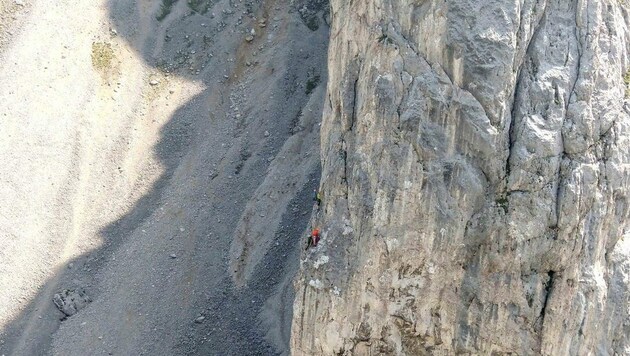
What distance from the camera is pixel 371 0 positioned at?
28969 mm

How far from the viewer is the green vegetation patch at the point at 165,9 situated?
54969 mm

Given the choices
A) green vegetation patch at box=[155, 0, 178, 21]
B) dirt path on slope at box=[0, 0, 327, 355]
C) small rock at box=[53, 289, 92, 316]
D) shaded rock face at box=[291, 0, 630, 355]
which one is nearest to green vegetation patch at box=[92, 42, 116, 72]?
dirt path on slope at box=[0, 0, 327, 355]

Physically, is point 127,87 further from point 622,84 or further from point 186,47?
point 622,84

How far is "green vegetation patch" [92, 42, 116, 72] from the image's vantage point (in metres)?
51.8

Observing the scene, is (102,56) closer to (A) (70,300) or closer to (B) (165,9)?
(B) (165,9)

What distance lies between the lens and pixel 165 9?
181ft

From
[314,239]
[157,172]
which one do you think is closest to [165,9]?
[157,172]

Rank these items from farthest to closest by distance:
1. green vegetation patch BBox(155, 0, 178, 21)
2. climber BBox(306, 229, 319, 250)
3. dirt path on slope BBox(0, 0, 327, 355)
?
green vegetation patch BBox(155, 0, 178, 21), dirt path on slope BBox(0, 0, 327, 355), climber BBox(306, 229, 319, 250)

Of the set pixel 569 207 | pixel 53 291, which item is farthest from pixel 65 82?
pixel 569 207

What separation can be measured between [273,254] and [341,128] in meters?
13.4

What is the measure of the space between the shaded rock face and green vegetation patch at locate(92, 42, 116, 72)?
2679cm

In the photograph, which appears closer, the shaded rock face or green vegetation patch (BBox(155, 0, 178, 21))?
the shaded rock face

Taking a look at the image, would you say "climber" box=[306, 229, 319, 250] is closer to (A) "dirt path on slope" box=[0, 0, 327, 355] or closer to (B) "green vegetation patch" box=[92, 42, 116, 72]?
(A) "dirt path on slope" box=[0, 0, 327, 355]

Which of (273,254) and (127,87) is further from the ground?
(127,87)
